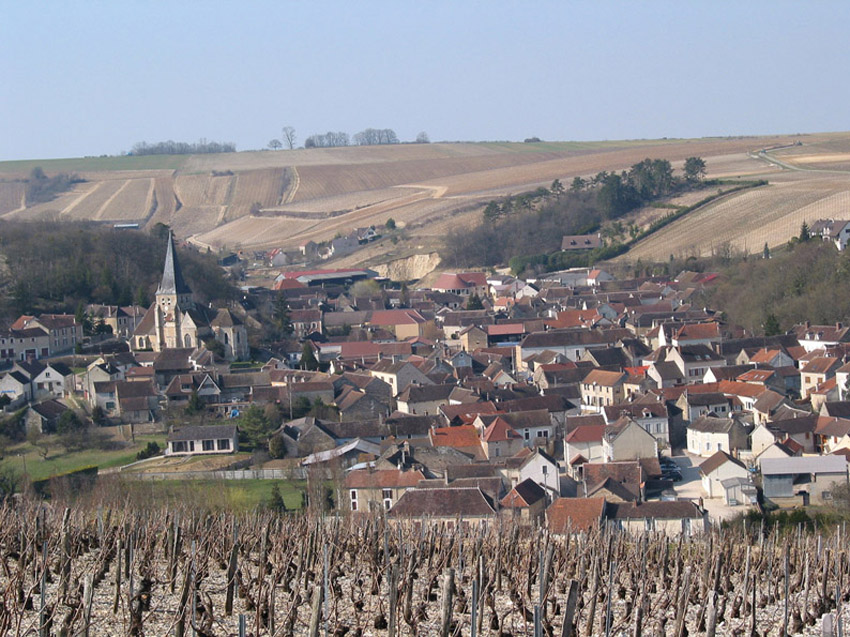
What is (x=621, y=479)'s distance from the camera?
29.1 meters

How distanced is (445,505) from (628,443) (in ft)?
28.7

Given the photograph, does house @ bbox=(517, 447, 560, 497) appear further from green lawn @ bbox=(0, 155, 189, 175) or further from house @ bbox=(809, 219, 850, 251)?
green lawn @ bbox=(0, 155, 189, 175)

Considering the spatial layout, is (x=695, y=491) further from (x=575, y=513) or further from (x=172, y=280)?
(x=172, y=280)

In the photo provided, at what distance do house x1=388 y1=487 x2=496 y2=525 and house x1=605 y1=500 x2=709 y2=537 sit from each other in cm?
263

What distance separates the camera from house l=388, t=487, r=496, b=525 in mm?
25297

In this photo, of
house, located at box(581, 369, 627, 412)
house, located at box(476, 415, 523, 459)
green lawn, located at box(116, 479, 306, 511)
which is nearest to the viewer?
green lawn, located at box(116, 479, 306, 511)

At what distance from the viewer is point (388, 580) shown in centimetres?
1752

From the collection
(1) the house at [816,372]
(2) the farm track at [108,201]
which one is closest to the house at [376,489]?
(1) the house at [816,372]

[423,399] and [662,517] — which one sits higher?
[662,517]

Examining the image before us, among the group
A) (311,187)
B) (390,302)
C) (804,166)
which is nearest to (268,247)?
(311,187)

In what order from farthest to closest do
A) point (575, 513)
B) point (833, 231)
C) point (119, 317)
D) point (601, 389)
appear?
point (833, 231) < point (119, 317) < point (601, 389) < point (575, 513)

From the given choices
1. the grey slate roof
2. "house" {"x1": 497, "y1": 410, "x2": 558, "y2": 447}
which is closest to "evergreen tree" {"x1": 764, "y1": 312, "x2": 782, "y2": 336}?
"house" {"x1": 497, "y1": 410, "x2": 558, "y2": 447}

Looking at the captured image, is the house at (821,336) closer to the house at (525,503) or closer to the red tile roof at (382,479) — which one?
the house at (525,503)

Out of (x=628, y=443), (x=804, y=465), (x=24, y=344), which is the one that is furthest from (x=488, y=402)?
(x=24, y=344)
